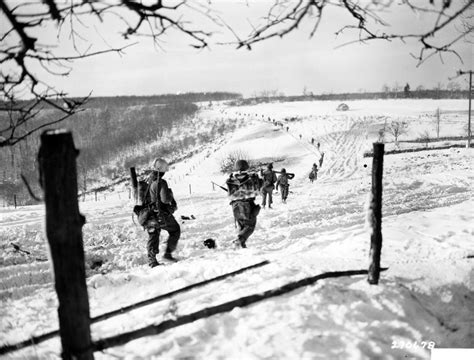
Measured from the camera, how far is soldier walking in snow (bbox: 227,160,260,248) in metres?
7.25

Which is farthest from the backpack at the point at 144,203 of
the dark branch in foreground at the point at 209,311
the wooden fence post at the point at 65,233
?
the wooden fence post at the point at 65,233

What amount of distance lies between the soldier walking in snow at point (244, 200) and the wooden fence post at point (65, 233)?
16.7 ft

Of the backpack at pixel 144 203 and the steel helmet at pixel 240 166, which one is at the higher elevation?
the steel helmet at pixel 240 166

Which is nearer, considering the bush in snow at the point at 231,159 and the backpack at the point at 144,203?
the backpack at the point at 144,203

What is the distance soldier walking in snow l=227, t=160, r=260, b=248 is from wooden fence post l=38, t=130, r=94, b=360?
5097 mm

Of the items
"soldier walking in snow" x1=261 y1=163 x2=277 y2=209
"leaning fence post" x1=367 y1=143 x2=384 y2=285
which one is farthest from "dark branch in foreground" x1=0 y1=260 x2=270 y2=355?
"soldier walking in snow" x1=261 y1=163 x2=277 y2=209

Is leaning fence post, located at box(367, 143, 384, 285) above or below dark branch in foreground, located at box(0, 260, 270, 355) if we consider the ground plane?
above

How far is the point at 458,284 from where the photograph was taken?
4.10 m

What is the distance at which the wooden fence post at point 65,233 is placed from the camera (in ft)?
6.87

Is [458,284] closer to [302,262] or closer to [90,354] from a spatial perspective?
[302,262]

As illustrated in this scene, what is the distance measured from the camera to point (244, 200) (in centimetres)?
728

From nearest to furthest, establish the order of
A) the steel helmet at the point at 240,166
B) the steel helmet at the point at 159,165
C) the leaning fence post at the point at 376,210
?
the leaning fence post at the point at 376,210
the steel helmet at the point at 159,165
the steel helmet at the point at 240,166

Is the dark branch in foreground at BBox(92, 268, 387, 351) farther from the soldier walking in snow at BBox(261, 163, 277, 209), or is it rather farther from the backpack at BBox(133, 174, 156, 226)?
the soldier walking in snow at BBox(261, 163, 277, 209)

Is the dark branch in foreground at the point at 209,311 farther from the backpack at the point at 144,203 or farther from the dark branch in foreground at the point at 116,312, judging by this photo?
the backpack at the point at 144,203
